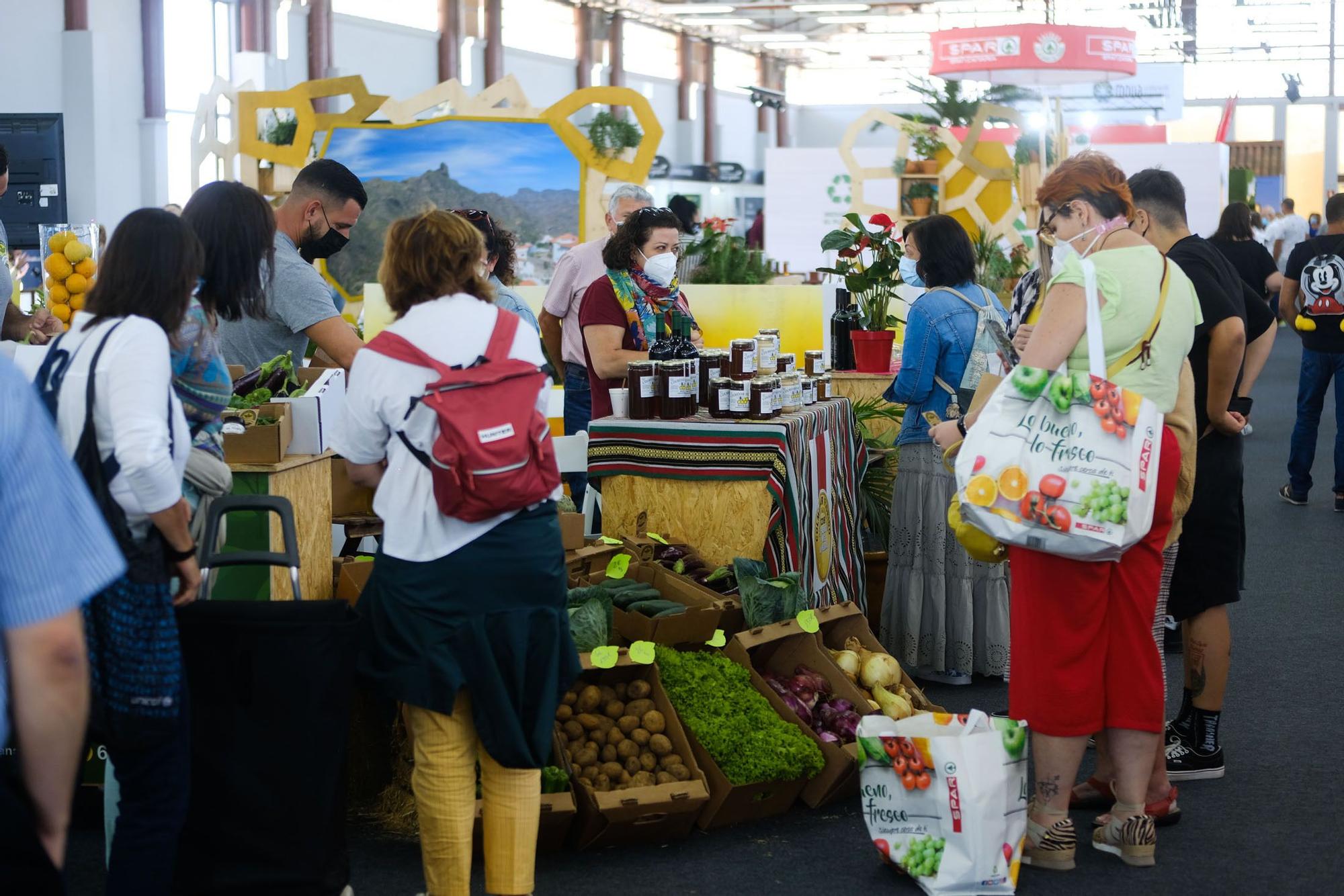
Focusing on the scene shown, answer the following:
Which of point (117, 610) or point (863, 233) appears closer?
point (117, 610)

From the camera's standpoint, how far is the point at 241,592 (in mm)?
2938

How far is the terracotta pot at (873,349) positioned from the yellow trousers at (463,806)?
2915 millimetres

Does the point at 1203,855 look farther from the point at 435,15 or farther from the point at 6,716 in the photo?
the point at 435,15

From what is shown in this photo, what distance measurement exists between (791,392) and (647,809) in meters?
1.50

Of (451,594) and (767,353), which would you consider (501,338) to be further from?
(767,353)

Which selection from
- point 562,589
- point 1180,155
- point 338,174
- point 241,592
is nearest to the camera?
point 562,589

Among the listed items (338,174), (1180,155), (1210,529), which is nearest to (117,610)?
(338,174)

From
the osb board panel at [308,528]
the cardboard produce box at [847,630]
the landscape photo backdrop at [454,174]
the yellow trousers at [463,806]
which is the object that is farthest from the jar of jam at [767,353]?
the landscape photo backdrop at [454,174]

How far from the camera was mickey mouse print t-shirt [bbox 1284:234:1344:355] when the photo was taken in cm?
692

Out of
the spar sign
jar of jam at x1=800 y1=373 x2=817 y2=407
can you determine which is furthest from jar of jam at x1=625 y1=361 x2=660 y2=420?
the spar sign

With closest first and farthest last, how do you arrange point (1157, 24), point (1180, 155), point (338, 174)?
point (338, 174) → point (1180, 155) → point (1157, 24)

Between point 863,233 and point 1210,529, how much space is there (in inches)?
88.0

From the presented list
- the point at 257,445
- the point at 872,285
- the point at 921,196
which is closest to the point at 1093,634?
the point at 257,445

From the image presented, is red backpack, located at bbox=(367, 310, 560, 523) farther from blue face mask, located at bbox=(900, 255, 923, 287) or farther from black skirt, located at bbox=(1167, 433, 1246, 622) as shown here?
blue face mask, located at bbox=(900, 255, 923, 287)
